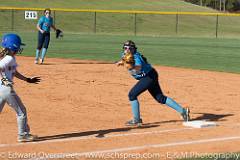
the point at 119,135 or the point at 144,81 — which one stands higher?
the point at 144,81

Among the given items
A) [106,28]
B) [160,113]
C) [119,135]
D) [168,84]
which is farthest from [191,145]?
[106,28]

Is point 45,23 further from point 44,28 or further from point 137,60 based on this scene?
point 137,60

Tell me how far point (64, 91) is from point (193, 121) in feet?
14.1

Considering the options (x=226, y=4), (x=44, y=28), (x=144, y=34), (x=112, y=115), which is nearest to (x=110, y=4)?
(x=144, y=34)

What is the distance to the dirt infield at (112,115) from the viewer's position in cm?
813

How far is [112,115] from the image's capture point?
11.4 meters

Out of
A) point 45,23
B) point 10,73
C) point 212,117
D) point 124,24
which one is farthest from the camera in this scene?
point 124,24

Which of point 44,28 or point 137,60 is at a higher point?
point 44,28

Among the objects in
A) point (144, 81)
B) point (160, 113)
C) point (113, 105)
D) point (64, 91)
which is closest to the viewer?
point (144, 81)

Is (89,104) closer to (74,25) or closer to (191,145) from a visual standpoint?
(191,145)

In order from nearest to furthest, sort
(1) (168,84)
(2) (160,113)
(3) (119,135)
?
1. (3) (119,135)
2. (2) (160,113)
3. (1) (168,84)

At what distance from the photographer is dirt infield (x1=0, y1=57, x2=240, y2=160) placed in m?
8.13

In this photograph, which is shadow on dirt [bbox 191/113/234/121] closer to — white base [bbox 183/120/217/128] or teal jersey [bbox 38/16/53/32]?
white base [bbox 183/120/217/128]

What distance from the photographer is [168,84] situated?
15.3 metres
